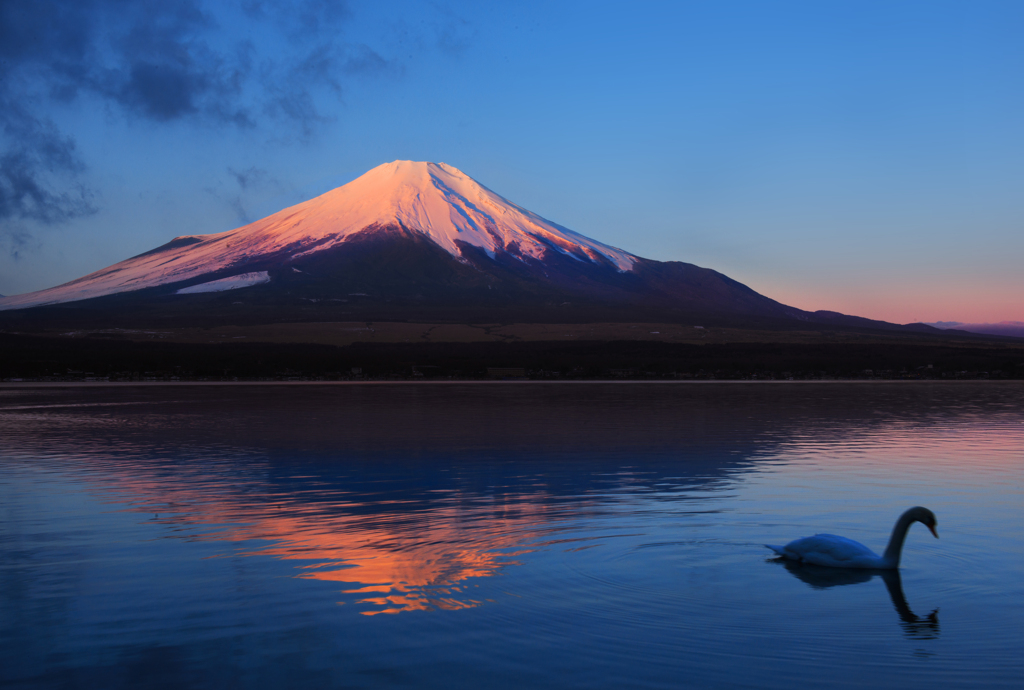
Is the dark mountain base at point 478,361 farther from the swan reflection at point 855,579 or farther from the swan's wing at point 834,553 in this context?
the swan reflection at point 855,579

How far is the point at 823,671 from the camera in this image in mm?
7012

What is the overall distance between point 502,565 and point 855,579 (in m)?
3.89

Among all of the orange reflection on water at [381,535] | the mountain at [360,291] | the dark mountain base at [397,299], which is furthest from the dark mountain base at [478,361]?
the orange reflection on water at [381,535]

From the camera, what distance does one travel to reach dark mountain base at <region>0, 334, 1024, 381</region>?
232ft

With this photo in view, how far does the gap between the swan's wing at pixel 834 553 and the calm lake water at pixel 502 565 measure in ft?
0.42

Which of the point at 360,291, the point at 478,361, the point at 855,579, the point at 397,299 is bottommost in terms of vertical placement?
the point at 855,579

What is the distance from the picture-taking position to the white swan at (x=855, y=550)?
10023 millimetres

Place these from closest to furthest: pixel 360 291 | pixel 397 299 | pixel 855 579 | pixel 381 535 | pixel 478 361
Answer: pixel 855 579
pixel 381 535
pixel 478 361
pixel 397 299
pixel 360 291

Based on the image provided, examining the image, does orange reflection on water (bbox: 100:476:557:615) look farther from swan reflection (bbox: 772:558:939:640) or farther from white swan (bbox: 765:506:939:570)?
white swan (bbox: 765:506:939:570)

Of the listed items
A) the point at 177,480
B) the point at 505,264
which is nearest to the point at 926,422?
the point at 177,480

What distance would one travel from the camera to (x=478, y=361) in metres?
75.9

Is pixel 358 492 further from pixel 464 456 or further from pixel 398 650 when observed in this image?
pixel 398 650

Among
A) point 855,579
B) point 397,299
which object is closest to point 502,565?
point 855,579

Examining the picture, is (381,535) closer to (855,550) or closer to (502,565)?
(502,565)
